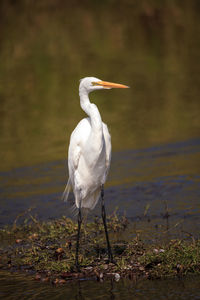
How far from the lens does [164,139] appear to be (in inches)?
450

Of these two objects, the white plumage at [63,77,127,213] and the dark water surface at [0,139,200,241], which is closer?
the white plumage at [63,77,127,213]

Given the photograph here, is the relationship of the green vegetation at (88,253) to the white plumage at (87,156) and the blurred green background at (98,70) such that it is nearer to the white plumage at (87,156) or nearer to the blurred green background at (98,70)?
the white plumage at (87,156)

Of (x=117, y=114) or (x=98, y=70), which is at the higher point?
(x=98, y=70)

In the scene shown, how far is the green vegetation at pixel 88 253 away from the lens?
222 inches

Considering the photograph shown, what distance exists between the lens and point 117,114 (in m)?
13.5

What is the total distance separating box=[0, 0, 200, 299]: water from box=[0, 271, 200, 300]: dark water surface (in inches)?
0.5

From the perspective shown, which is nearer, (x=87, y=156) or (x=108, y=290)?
(x=108, y=290)

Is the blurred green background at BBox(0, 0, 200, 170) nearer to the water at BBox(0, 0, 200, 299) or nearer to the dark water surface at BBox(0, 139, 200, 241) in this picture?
the water at BBox(0, 0, 200, 299)

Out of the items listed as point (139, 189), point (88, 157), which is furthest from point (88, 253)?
point (139, 189)

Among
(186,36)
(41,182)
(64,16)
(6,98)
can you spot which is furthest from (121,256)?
(64,16)

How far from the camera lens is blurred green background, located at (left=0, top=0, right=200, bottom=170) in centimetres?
1230

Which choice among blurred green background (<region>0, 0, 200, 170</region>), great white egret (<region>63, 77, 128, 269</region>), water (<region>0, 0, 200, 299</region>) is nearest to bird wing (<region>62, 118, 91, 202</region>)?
great white egret (<region>63, 77, 128, 269</region>)

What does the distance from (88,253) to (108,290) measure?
1.12 metres

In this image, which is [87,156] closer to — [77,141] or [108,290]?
[77,141]
